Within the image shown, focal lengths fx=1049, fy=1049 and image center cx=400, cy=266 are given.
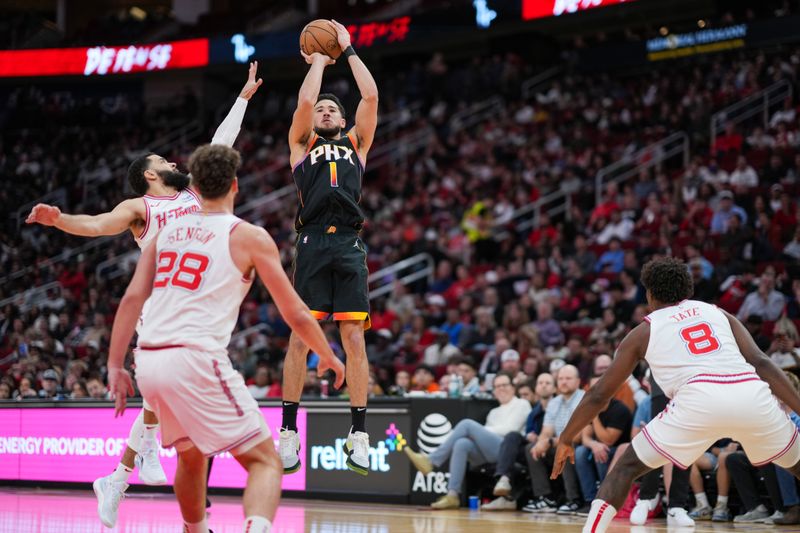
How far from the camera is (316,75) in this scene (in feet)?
24.1

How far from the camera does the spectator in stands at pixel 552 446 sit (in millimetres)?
11141

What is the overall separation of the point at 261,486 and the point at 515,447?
6.86 metres

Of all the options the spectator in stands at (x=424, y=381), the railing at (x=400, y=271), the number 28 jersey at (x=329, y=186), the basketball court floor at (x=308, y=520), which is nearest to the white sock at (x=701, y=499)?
the basketball court floor at (x=308, y=520)

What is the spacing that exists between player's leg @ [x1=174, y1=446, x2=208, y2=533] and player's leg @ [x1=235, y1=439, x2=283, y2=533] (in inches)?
17.7

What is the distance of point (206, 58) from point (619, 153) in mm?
12027

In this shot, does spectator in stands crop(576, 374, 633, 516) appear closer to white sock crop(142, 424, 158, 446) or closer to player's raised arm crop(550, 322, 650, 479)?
player's raised arm crop(550, 322, 650, 479)

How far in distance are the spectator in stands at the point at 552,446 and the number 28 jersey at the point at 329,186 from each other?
446 cm

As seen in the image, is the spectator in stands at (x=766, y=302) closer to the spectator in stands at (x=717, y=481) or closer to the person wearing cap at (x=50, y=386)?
the spectator in stands at (x=717, y=481)

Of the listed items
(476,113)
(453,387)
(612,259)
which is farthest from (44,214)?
(476,113)

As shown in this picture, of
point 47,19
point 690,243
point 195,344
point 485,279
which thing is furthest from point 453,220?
point 47,19

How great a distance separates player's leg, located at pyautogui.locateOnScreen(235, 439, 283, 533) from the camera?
494cm

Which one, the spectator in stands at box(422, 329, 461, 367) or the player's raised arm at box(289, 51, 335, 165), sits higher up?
the player's raised arm at box(289, 51, 335, 165)

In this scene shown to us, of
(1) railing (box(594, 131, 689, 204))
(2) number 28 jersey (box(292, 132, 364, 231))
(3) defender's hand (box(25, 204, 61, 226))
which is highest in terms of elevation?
(1) railing (box(594, 131, 689, 204))

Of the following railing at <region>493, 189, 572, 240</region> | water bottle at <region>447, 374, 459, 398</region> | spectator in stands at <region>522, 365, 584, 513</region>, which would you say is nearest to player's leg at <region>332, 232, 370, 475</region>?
spectator in stands at <region>522, 365, 584, 513</region>
